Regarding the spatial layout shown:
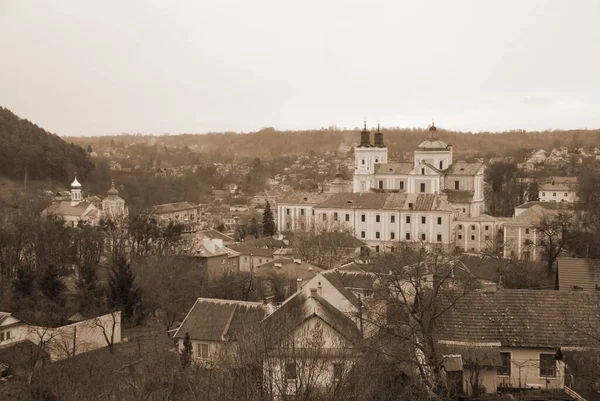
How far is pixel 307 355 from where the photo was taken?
1119cm

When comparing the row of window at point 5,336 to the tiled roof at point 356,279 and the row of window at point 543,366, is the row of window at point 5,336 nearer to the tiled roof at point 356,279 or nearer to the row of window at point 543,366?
the tiled roof at point 356,279

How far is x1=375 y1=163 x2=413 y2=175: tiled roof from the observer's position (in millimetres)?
57312

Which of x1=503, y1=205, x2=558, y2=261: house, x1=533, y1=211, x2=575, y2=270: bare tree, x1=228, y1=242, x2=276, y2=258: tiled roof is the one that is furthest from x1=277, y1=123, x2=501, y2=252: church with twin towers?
x1=533, y1=211, x2=575, y2=270: bare tree

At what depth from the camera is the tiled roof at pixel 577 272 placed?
20.5 meters

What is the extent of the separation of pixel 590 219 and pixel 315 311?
100ft

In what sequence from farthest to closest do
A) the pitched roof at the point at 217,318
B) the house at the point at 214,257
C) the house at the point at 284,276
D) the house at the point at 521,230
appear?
the house at the point at 521,230
the house at the point at 214,257
the house at the point at 284,276
the pitched roof at the point at 217,318

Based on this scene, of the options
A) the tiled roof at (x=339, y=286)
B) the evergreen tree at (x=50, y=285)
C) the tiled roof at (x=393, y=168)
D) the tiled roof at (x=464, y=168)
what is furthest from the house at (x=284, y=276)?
the tiled roof at (x=393, y=168)

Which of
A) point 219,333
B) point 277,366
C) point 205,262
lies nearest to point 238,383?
point 277,366

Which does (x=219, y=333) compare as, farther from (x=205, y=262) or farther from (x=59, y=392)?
(x=205, y=262)

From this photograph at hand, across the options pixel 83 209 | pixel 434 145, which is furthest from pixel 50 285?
pixel 434 145

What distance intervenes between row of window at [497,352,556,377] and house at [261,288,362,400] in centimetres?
257

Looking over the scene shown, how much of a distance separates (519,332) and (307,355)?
4375 mm

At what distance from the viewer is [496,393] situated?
40.2 feet

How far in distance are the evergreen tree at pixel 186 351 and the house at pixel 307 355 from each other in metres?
3.18
